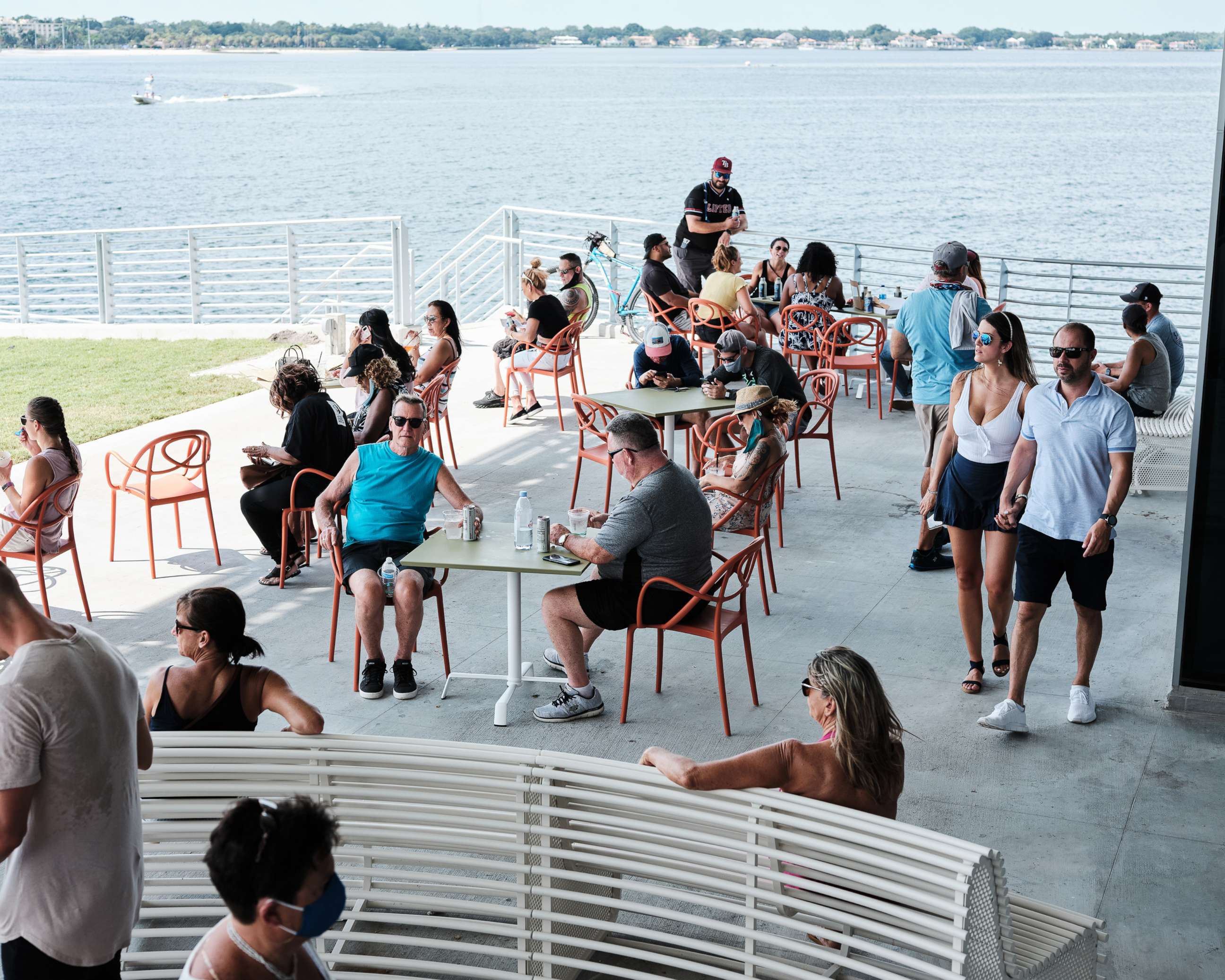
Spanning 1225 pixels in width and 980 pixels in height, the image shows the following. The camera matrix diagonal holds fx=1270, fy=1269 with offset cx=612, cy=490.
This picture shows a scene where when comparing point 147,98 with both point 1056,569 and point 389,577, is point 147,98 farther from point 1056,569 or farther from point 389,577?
point 1056,569

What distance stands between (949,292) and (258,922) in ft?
20.0

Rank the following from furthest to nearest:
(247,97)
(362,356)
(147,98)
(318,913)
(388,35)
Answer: (388,35) < (247,97) < (147,98) < (362,356) < (318,913)

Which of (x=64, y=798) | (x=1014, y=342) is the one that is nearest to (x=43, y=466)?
(x=64, y=798)

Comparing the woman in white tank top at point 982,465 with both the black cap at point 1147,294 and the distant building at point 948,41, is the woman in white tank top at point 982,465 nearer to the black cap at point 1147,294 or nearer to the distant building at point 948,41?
the black cap at point 1147,294

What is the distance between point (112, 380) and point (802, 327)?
270 inches

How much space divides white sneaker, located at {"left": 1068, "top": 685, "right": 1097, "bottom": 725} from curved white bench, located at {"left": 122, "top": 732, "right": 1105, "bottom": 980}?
2.07 metres

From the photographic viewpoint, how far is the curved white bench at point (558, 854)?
3.15 m

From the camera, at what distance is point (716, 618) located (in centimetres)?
538

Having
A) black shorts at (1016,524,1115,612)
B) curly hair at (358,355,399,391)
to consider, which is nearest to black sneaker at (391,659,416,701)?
curly hair at (358,355,399,391)

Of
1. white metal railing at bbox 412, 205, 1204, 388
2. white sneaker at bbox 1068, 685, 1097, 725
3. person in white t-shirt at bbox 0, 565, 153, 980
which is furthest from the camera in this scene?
white metal railing at bbox 412, 205, 1204, 388

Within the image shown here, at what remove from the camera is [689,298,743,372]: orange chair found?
10688 millimetres

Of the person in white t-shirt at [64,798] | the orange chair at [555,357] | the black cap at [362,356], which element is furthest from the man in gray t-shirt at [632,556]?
the orange chair at [555,357]

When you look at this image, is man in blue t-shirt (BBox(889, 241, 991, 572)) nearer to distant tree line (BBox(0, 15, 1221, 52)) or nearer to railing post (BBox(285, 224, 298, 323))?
railing post (BBox(285, 224, 298, 323))

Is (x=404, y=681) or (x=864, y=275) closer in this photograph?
(x=404, y=681)
